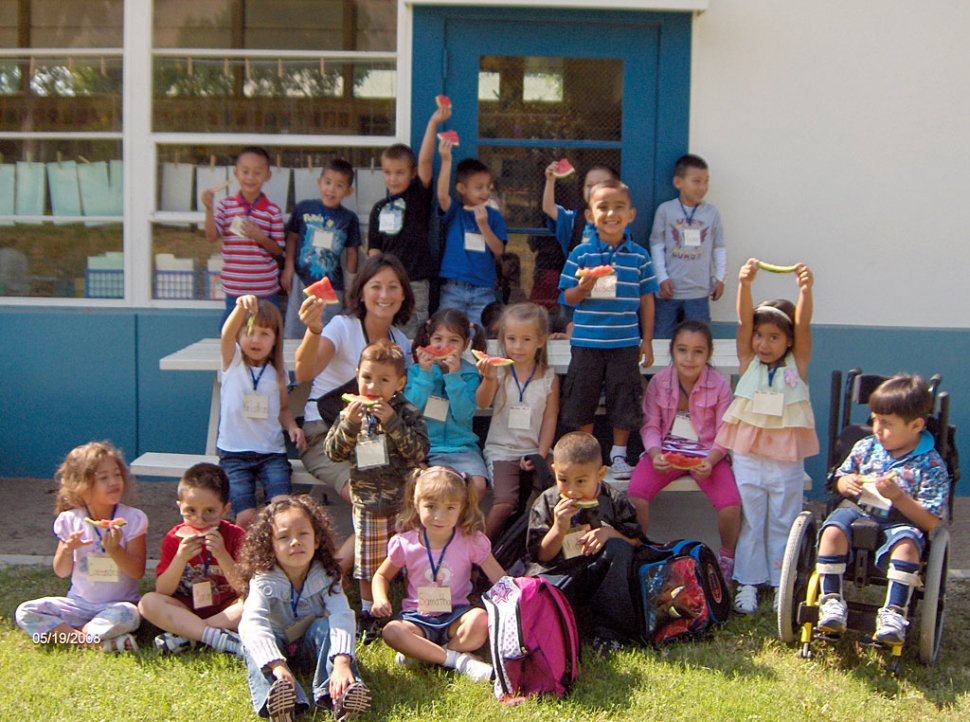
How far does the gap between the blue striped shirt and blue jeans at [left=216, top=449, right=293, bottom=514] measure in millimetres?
1535

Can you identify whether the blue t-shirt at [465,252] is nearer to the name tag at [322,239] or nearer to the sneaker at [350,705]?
the name tag at [322,239]

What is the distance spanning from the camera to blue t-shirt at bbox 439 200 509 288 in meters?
5.79

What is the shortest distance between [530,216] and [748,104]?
1428 millimetres

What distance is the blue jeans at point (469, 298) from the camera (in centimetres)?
582

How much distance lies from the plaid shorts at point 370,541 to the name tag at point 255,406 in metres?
0.75

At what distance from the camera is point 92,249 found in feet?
20.8

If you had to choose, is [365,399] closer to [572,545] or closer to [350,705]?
[572,545]

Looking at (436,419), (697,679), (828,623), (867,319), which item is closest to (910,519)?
(828,623)

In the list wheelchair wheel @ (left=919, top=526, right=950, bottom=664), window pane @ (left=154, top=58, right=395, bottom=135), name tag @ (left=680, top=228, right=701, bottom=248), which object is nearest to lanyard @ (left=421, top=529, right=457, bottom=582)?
wheelchair wheel @ (left=919, top=526, right=950, bottom=664)

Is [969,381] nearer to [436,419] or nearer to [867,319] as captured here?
[867,319]

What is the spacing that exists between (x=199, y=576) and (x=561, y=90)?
3515 mm

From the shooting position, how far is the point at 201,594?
13.2 ft

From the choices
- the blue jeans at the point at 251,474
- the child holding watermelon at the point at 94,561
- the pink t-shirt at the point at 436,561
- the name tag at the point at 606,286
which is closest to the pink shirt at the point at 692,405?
the name tag at the point at 606,286

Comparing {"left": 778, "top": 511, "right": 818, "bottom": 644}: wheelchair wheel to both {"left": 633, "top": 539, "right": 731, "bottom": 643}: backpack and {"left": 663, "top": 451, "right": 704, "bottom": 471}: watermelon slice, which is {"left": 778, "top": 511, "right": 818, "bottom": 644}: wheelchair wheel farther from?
{"left": 663, "top": 451, "right": 704, "bottom": 471}: watermelon slice
